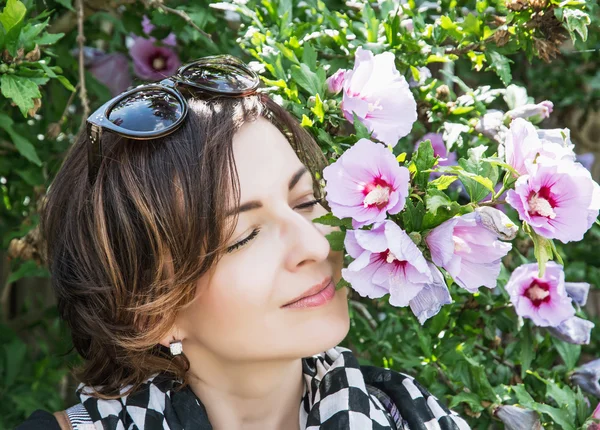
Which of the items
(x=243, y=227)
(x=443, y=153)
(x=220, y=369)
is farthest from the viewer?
(x=443, y=153)

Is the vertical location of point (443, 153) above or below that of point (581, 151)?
above

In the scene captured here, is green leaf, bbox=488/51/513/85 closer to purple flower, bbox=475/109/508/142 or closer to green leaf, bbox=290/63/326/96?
purple flower, bbox=475/109/508/142

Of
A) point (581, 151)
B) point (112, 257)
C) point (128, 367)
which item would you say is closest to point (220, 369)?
point (128, 367)

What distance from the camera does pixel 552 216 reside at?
1145mm

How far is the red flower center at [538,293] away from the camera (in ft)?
5.32

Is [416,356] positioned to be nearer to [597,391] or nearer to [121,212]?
[597,391]

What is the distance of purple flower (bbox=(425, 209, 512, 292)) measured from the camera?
3.80ft

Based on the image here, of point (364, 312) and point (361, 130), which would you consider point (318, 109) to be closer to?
point (361, 130)

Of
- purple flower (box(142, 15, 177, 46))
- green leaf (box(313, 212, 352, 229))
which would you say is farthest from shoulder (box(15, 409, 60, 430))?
purple flower (box(142, 15, 177, 46))

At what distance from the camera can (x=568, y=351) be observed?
5.80 ft

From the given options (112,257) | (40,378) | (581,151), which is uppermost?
(112,257)

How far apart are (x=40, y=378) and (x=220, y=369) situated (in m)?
0.98

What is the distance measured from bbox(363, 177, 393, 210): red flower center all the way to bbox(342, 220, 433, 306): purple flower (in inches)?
1.6

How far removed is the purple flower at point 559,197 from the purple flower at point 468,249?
0.23 ft
